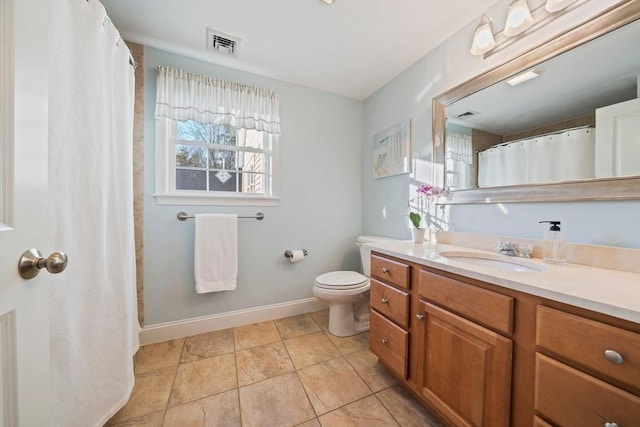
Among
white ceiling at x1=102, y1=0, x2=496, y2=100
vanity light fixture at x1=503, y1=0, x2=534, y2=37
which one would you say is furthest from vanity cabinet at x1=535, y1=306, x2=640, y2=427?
white ceiling at x1=102, y1=0, x2=496, y2=100

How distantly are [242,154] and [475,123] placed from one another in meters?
1.80

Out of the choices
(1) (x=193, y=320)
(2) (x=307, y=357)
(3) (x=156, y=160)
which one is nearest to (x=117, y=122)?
(3) (x=156, y=160)

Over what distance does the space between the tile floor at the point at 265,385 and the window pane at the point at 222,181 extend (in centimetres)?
122

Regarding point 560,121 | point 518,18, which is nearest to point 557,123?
point 560,121

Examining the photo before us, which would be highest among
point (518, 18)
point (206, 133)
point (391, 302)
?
point (518, 18)

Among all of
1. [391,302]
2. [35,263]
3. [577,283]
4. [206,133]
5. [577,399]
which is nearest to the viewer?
[35,263]

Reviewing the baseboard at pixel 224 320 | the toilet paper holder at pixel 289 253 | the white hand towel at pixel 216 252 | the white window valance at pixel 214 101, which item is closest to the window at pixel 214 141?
the white window valance at pixel 214 101

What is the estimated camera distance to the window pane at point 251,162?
2.06m

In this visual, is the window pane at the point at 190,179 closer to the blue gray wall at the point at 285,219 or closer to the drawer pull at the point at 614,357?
the blue gray wall at the point at 285,219

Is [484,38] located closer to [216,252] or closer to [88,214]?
[88,214]

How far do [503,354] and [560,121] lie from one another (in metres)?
1.10

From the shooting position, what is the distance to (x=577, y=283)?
0.73 meters

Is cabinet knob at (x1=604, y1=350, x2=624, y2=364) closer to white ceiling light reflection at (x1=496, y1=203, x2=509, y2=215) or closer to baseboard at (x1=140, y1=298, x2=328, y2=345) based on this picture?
white ceiling light reflection at (x1=496, y1=203, x2=509, y2=215)

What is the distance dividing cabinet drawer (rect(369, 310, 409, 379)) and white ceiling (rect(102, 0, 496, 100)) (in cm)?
187
